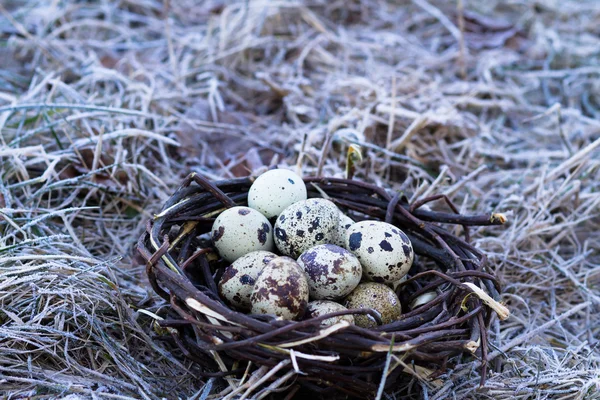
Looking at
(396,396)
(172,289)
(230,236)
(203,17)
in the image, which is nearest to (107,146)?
(230,236)

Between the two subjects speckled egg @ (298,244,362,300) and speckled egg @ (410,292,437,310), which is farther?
speckled egg @ (410,292,437,310)

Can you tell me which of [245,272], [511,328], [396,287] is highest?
[245,272]

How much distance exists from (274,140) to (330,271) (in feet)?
5.15

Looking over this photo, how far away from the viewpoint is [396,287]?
2289 millimetres

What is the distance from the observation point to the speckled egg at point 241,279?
207 cm

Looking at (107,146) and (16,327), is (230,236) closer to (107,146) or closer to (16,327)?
(16,327)

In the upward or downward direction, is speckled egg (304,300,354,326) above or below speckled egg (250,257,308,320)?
below

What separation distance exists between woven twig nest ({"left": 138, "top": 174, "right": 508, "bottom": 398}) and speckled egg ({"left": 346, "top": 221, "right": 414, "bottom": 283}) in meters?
0.12

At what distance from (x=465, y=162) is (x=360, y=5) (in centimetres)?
212

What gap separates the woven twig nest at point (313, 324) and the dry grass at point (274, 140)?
19 centimetres

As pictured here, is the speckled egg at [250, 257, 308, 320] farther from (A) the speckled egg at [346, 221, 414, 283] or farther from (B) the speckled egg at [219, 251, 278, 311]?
(A) the speckled egg at [346, 221, 414, 283]

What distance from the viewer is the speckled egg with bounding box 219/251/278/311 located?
81.6 inches

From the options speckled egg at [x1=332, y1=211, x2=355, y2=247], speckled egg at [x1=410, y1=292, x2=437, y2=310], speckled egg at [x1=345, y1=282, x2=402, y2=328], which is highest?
speckled egg at [x1=332, y1=211, x2=355, y2=247]

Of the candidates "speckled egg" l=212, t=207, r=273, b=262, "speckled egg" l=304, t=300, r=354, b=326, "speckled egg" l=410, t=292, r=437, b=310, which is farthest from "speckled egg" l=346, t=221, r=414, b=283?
"speckled egg" l=212, t=207, r=273, b=262
